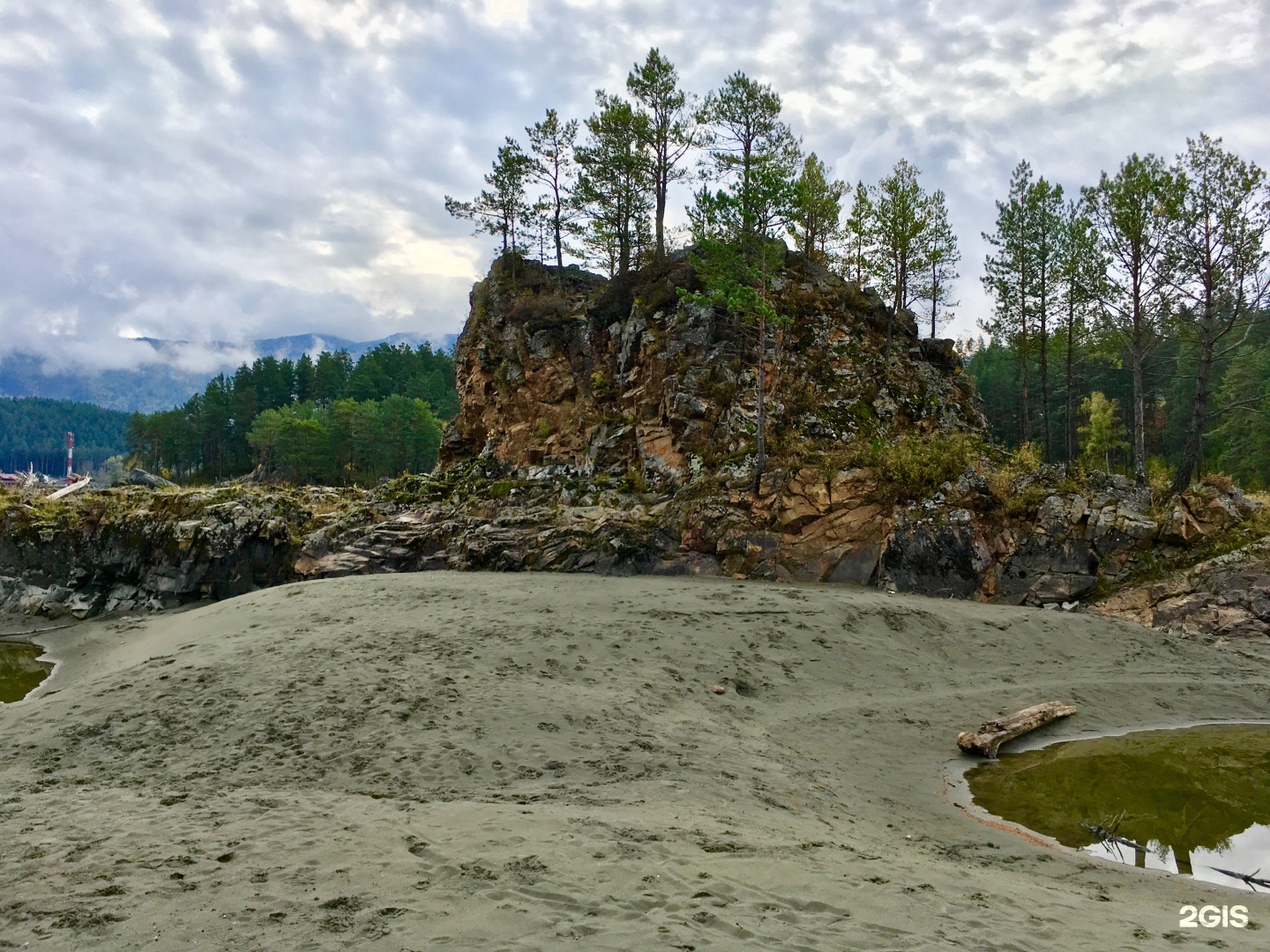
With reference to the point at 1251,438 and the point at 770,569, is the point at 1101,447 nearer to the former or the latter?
the point at 1251,438

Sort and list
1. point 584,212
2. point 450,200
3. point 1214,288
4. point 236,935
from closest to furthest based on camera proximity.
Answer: point 236,935, point 1214,288, point 584,212, point 450,200

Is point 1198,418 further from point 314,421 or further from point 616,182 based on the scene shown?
point 314,421

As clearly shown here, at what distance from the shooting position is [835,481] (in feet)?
75.5

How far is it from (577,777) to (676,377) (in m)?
21.9

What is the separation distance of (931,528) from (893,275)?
1662 centimetres

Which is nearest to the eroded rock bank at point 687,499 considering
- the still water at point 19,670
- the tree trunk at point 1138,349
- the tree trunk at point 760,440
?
the tree trunk at point 760,440

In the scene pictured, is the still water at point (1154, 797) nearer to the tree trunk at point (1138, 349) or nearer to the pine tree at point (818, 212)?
the tree trunk at point (1138, 349)

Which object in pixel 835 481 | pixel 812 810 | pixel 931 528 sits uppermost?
pixel 835 481

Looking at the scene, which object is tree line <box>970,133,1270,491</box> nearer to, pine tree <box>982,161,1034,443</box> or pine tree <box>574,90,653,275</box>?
pine tree <box>982,161,1034,443</box>

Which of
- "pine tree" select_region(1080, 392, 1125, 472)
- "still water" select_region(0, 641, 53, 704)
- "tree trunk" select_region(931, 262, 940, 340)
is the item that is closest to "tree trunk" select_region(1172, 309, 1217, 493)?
"tree trunk" select_region(931, 262, 940, 340)

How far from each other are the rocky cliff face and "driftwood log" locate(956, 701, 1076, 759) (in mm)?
13884

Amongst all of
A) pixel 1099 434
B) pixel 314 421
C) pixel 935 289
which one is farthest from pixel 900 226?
pixel 314 421

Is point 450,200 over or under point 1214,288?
over

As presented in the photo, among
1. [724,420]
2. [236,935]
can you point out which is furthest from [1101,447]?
[236,935]
